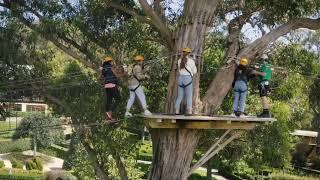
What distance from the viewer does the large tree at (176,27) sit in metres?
A: 8.88

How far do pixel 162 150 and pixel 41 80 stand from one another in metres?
4.09

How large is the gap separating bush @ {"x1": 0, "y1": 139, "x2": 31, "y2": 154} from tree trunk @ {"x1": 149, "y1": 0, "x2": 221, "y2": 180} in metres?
27.4

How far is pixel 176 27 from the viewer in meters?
9.95

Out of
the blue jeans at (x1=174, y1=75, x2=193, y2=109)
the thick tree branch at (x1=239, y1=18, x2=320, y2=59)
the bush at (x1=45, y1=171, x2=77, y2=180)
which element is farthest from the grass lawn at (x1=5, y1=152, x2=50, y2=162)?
the blue jeans at (x1=174, y1=75, x2=193, y2=109)

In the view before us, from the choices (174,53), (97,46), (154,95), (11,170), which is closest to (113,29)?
(97,46)

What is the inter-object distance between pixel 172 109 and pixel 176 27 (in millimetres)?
1938

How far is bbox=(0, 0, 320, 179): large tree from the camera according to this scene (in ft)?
29.1

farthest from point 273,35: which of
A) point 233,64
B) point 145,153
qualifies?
point 145,153

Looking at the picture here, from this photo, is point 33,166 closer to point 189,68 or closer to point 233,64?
point 233,64

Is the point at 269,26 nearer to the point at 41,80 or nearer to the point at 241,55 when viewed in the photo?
the point at 241,55

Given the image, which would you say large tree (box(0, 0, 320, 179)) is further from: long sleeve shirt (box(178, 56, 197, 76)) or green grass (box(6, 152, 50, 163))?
green grass (box(6, 152, 50, 163))

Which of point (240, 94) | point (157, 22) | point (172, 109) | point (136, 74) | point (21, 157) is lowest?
point (21, 157)

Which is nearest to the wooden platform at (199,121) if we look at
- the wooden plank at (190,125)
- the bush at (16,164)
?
the wooden plank at (190,125)

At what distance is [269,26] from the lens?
10.8m
